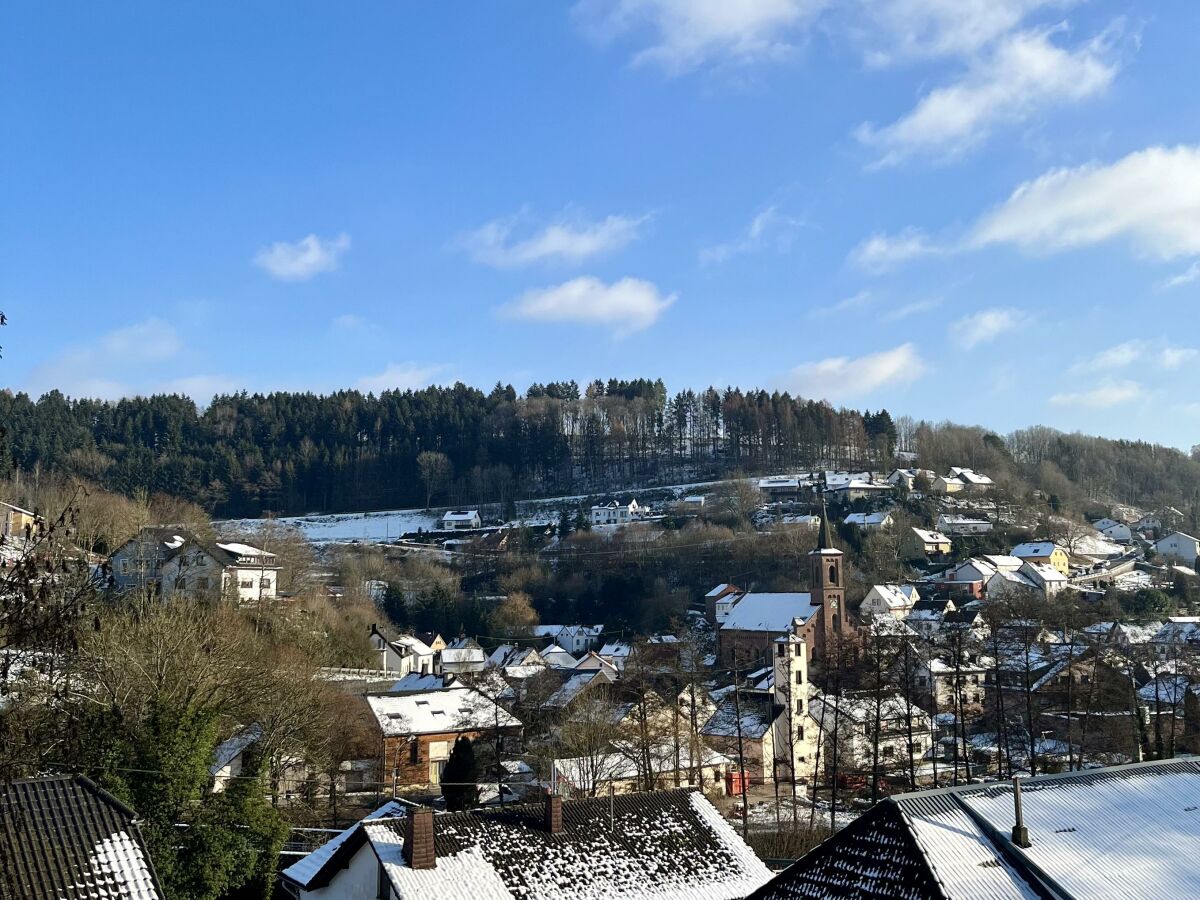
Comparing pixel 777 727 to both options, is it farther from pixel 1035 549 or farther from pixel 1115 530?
pixel 1115 530

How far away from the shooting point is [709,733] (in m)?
40.0

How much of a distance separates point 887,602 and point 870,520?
1974 centimetres

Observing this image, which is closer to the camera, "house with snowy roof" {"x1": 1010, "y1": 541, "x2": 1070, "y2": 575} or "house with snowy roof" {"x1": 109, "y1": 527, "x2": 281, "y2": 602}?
"house with snowy roof" {"x1": 109, "y1": 527, "x2": 281, "y2": 602}

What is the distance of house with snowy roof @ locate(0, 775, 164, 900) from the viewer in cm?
1141

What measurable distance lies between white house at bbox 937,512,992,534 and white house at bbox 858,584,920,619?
2188cm

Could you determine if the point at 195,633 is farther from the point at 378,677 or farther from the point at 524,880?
the point at 378,677

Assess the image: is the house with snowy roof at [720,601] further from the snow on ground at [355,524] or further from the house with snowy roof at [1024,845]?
the house with snowy roof at [1024,845]

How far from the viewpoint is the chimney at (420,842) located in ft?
55.9

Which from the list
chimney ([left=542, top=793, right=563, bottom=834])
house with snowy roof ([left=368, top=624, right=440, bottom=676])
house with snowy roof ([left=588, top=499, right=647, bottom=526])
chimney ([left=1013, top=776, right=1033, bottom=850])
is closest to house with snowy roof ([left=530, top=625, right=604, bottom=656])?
house with snowy roof ([left=368, top=624, right=440, bottom=676])

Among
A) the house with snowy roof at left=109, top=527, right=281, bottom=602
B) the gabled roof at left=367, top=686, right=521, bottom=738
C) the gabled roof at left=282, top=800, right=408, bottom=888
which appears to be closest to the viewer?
the gabled roof at left=282, top=800, right=408, bottom=888

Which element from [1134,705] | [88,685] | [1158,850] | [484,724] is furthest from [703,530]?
[1158,850]

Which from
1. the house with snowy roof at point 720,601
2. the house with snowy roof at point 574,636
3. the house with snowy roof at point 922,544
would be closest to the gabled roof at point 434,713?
the house with snowy roof at point 574,636

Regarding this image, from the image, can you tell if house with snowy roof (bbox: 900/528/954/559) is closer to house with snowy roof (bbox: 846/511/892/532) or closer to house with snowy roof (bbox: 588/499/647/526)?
house with snowy roof (bbox: 846/511/892/532)

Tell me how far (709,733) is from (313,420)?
100367 mm
